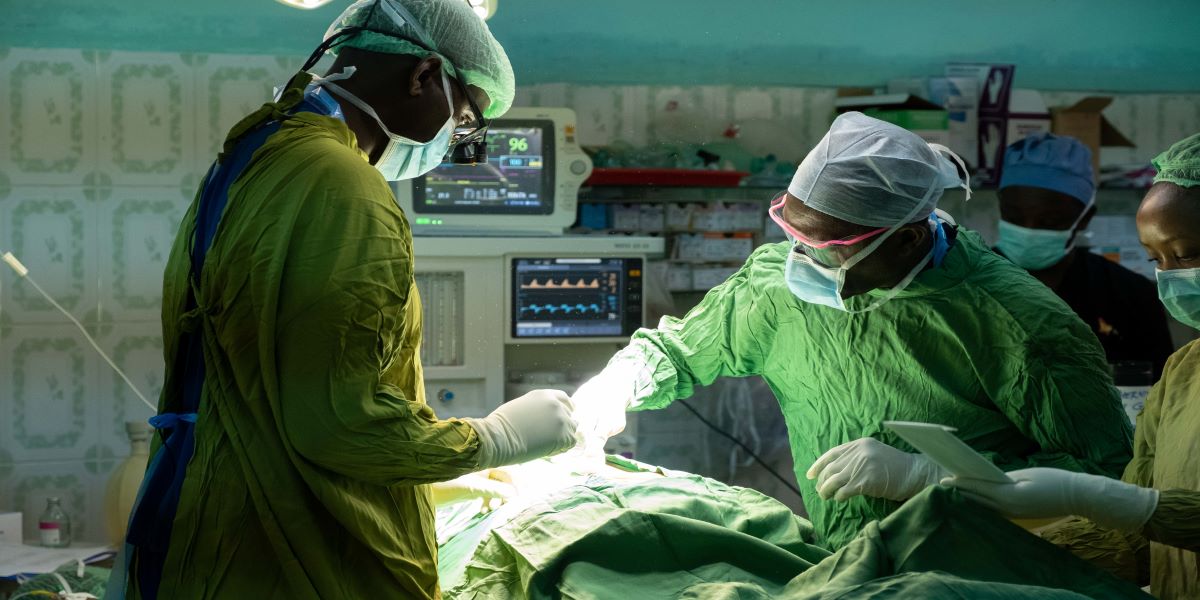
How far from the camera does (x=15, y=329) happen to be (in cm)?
366

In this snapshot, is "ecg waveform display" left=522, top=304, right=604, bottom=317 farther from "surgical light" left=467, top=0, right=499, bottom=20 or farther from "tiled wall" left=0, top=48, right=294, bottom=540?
"tiled wall" left=0, top=48, right=294, bottom=540

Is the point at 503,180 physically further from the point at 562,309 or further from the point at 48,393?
the point at 48,393

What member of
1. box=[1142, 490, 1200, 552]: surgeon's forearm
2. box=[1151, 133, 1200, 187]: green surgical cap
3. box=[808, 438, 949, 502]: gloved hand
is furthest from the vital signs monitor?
box=[1142, 490, 1200, 552]: surgeon's forearm

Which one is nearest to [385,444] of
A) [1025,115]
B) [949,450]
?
[949,450]

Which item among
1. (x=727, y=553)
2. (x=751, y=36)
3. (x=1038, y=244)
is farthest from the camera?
(x=751, y=36)

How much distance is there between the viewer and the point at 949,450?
1.46m

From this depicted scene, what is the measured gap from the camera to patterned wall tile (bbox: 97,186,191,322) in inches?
146

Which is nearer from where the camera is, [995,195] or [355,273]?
[355,273]

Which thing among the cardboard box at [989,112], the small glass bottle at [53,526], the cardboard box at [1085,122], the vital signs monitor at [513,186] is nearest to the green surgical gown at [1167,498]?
the vital signs monitor at [513,186]

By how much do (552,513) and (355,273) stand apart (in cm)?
69

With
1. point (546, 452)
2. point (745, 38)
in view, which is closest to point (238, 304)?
point (546, 452)

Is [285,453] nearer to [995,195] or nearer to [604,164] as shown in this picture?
[604,164]

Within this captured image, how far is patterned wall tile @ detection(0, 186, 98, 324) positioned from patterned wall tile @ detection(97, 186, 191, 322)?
46 mm

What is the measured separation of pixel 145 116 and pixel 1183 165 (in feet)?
10.7
